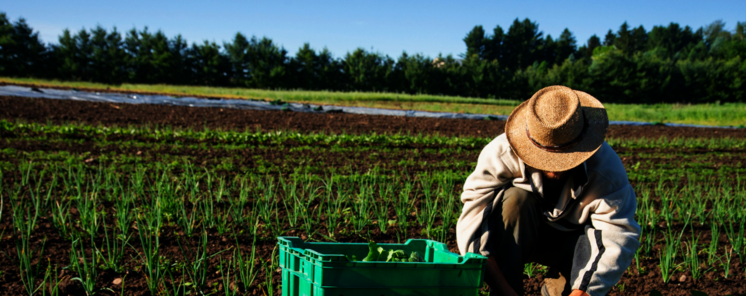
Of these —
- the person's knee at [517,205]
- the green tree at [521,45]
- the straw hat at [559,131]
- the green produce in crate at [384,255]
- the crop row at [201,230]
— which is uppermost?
the green tree at [521,45]

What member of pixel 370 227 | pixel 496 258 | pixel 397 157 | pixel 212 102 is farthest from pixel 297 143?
pixel 212 102

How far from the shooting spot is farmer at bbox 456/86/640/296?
140cm

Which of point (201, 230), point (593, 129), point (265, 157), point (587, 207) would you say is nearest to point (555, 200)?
point (587, 207)

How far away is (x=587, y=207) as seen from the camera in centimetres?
157

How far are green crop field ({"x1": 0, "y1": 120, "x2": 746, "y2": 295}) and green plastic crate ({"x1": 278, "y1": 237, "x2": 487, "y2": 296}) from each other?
43cm

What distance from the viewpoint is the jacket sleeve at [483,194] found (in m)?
1.64

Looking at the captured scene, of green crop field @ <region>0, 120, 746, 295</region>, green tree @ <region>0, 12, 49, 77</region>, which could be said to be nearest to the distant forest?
green tree @ <region>0, 12, 49, 77</region>

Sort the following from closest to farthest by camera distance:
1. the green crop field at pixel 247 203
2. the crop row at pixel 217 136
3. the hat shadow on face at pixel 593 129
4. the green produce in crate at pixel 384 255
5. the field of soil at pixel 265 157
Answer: the green produce in crate at pixel 384 255
the hat shadow on face at pixel 593 129
the green crop field at pixel 247 203
the field of soil at pixel 265 157
the crop row at pixel 217 136

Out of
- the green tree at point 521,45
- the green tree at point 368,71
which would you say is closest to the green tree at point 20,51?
the green tree at point 368,71

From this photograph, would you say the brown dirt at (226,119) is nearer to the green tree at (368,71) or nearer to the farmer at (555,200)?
the farmer at (555,200)

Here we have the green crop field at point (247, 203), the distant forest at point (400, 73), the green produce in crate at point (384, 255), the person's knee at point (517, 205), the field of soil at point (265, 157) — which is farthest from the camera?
the distant forest at point (400, 73)

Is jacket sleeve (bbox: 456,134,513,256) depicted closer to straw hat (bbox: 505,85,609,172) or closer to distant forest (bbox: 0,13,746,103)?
straw hat (bbox: 505,85,609,172)

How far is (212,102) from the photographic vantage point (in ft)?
43.1

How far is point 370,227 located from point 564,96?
1712 millimetres
